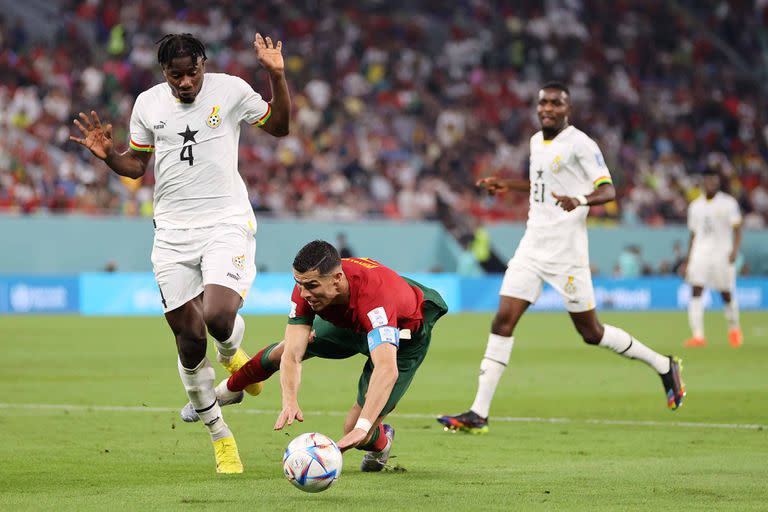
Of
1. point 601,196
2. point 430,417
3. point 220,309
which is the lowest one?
point 430,417

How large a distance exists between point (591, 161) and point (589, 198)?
469 mm

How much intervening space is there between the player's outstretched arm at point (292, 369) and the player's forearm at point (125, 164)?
5.69 ft

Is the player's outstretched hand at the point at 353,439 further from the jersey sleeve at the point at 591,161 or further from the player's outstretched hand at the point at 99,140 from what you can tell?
the jersey sleeve at the point at 591,161

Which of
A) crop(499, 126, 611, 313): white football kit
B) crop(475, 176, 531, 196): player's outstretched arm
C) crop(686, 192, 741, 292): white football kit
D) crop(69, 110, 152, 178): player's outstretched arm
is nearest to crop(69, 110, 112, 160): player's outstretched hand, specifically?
crop(69, 110, 152, 178): player's outstretched arm

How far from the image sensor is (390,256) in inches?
1187

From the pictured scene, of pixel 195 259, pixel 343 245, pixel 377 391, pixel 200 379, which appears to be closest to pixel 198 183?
pixel 195 259

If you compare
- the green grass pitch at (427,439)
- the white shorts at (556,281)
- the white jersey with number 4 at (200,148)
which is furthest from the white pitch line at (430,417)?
the white jersey with number 4 at (200,148)

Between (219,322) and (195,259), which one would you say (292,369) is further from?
(195,259)

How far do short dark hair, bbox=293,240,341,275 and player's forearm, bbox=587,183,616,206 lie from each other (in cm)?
398

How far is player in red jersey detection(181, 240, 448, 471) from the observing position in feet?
21.8

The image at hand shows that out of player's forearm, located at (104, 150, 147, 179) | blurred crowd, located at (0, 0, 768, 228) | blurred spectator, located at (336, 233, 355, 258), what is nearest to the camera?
player's forearm, located at (104, 150, 147, 179)

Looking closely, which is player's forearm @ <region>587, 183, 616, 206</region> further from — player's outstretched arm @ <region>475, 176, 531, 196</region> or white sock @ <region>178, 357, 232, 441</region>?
white sock @ <region>178, 357, 232, 441</region>

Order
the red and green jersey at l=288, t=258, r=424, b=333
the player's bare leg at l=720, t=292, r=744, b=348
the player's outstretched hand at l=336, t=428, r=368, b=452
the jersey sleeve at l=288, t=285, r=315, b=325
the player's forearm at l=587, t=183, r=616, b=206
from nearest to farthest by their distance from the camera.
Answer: the player's outstretched hand at l=336, t=428, r=368, b=452 → the red and green jersey at l=288, t=258, r=424, b=333 → the jersey sleeve at l=288, t=285, r=315, b=325 → the player's forearm at l=587, t=183, r=616, b=206 → the player's bare leg at l=720, t=292, r=744, b=348

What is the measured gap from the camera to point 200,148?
801 cm
